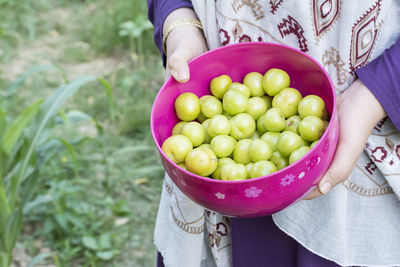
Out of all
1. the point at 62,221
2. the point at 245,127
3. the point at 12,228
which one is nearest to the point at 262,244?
the point at 245,127

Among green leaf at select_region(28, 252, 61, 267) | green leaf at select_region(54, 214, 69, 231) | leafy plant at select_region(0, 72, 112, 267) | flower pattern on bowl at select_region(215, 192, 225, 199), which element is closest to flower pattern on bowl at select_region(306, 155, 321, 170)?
flower pattern on bowl at select_region(215, 192, 225, 199)

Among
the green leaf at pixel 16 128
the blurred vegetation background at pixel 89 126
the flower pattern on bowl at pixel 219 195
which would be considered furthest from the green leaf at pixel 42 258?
the flower pattern on bowl at pixel 219 195

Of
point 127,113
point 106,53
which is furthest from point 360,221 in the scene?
point 106,53

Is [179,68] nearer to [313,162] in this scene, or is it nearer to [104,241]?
[313,162]

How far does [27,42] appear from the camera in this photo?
122 inches

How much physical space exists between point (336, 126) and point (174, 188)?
0.44 m

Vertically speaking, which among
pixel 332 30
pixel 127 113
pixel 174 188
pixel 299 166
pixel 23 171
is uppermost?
pixel 332 30

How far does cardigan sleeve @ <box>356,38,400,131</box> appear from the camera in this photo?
915 mm

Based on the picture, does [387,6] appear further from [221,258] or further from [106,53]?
[106,53]

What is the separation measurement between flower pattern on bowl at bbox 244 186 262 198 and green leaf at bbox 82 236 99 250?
49.4 inches

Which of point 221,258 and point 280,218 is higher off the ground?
point 280,218

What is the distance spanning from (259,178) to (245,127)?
0.24m

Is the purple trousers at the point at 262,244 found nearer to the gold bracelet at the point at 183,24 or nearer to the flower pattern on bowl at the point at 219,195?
the flower pattern on bowl at the point at 219,195

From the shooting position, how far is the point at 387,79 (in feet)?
3.02
